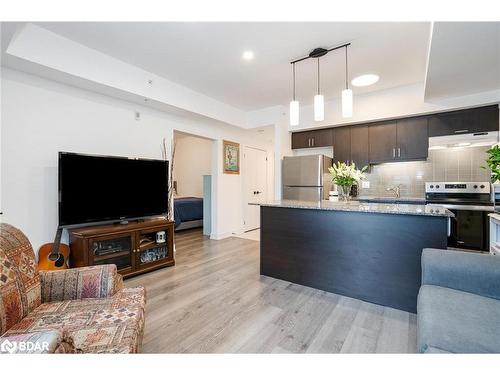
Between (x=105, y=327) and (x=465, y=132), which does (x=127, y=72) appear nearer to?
(x=105, y=327)

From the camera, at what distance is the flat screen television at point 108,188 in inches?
102

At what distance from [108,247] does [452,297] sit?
315cm

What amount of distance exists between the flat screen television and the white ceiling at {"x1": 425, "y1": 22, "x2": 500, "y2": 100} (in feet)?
10.6

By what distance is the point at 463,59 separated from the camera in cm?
234

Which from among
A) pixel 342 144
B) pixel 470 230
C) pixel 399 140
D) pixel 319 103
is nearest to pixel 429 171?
pixel 399 140

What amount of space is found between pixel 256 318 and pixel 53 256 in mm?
2198

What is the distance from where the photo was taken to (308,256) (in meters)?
2.66

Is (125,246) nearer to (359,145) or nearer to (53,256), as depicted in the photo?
(53,256)

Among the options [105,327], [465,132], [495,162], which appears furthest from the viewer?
[465,132]

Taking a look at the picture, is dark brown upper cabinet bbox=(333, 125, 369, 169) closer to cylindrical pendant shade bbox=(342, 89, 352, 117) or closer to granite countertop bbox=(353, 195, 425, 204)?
granite countertop bbox=(353, 195, 425, 204)

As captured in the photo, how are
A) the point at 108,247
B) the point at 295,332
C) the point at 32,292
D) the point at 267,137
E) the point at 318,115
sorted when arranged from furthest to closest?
1. the point at 267,137
2. the point at 108,247
3. the point at 318,115
4. the point at 295,332
5. the point at 32,292

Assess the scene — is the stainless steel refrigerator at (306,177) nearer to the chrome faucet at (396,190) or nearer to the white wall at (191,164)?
the chrome faucet at (396,190)

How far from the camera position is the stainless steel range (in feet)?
10.5

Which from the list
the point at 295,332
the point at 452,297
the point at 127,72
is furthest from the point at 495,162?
the point at 127,72
